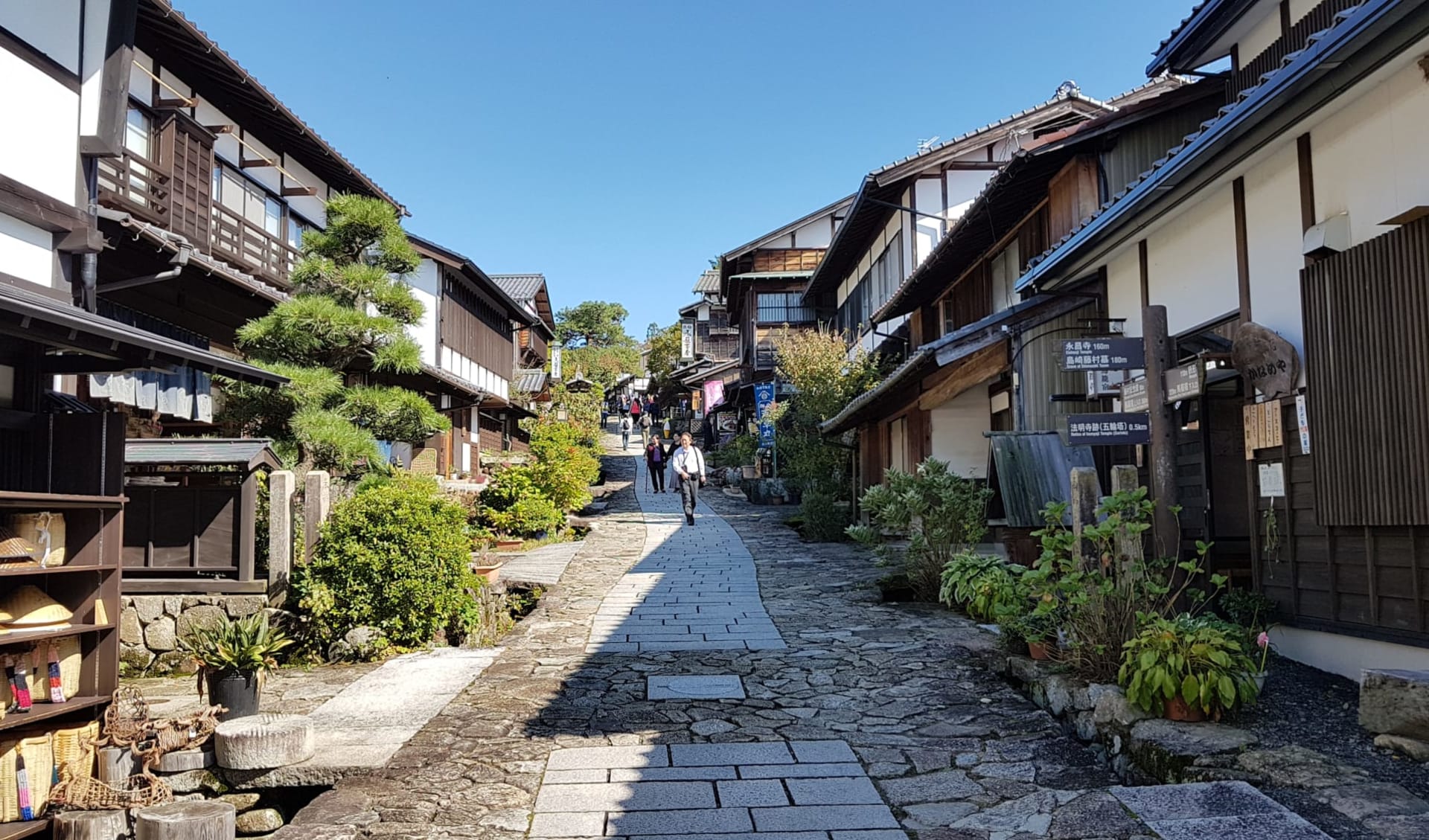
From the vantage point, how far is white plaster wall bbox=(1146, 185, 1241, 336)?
7.81 meters

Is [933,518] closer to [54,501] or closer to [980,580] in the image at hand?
[980,580]

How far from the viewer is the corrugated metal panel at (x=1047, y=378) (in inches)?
435

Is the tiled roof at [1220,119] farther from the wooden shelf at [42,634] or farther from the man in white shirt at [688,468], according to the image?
the man in white shirt at [688,468]

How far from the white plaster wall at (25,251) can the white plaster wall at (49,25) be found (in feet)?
3.92

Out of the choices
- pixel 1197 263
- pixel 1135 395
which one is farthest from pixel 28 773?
pixel 1197 263

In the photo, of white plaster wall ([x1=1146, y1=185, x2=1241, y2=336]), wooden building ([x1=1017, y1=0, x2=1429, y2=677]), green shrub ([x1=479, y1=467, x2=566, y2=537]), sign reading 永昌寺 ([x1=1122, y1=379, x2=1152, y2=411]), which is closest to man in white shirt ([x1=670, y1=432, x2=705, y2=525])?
green shrub ([x1=479, y1=467, x2=566, y2=537])

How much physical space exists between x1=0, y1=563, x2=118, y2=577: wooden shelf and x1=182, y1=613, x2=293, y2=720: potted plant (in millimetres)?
843

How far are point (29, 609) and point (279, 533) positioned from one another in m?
3.33

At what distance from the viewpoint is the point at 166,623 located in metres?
9.41

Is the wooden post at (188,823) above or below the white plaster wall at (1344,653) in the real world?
below

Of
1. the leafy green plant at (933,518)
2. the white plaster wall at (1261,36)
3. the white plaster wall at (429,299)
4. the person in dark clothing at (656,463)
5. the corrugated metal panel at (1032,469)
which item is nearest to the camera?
the corrugated metal panel at (1032,469)

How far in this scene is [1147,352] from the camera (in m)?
6.82

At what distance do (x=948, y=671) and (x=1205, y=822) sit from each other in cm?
383

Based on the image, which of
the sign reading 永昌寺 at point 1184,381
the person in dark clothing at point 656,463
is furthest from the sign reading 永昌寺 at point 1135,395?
the person in dark clothing at point 656,463
